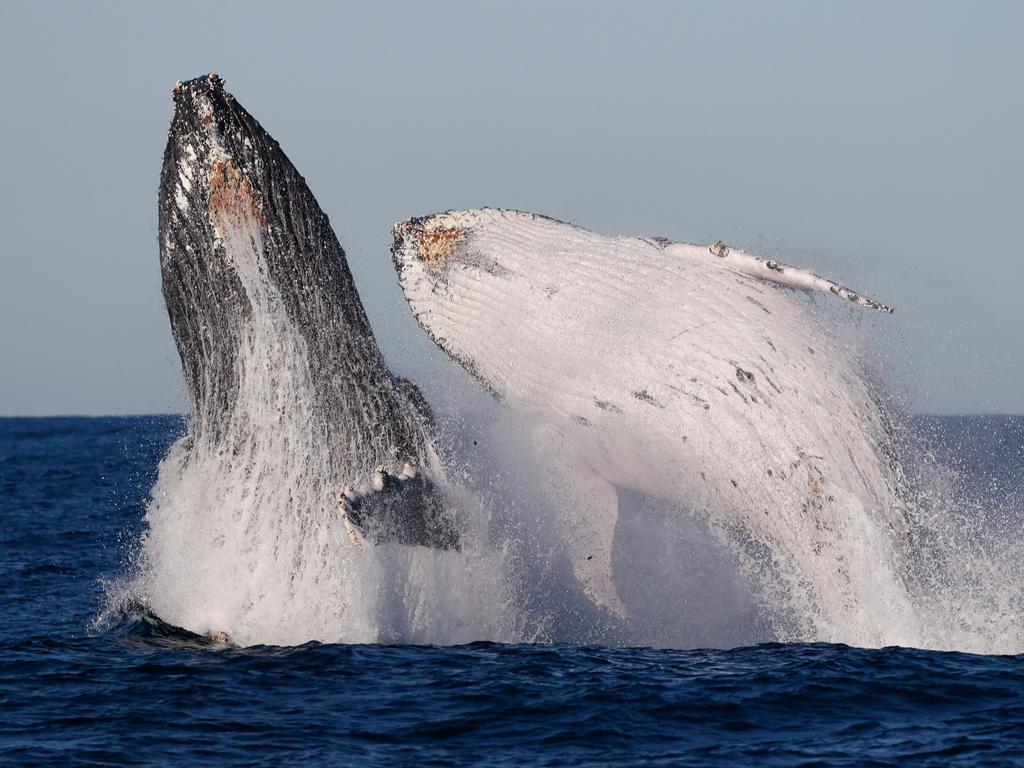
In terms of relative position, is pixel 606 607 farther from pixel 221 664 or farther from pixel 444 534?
pixel 221 664

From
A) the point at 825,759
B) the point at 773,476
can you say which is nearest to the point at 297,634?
the point at 773,476

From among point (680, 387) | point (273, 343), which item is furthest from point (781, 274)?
Answer: point (273, 343)

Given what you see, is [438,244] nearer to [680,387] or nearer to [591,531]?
[680,387]

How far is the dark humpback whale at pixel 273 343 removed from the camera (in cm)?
1248

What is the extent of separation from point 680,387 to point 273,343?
375 cm

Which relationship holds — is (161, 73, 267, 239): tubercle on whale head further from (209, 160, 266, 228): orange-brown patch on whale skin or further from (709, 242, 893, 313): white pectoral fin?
(709, 242, 893, 313): white pectoral fin

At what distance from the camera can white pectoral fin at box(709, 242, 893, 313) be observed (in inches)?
483

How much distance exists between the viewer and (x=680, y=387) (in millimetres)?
12914

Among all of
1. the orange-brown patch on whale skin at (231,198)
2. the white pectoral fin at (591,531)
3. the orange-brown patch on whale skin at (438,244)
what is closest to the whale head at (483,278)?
the orange-brown patch on whale skin at (438,244)

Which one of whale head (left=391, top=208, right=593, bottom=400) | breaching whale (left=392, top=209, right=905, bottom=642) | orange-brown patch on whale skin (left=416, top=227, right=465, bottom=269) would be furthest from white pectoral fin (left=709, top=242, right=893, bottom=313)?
orange-brown patch on whale skin (left=416, top=227, right=465, bottom=269)

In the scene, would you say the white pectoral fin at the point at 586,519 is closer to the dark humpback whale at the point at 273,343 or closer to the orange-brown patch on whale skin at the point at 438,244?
the dark humpback whale at the point at 273,343

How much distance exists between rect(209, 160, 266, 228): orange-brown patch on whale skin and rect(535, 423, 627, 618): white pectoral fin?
356 centimetres

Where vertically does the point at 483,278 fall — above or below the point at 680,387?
above

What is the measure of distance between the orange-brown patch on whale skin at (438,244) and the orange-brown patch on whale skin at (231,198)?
1.77m
